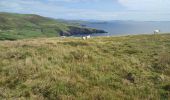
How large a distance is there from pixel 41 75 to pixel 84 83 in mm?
2270

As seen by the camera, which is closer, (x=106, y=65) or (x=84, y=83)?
(x=84, y=83)

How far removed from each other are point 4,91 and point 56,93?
6.73ft

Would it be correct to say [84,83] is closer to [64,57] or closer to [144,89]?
[144,89]

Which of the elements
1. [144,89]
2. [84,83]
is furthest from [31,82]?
[144,89]

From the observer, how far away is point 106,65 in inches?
569

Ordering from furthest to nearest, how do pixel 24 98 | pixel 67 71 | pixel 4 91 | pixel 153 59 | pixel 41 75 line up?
pixel 153 59
pixel 67 71
pixel 41 75
pixel 4 91
pixel 24 98

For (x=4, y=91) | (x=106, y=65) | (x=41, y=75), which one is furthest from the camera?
(x=106, y=65)

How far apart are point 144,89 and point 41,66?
5718 millimetres

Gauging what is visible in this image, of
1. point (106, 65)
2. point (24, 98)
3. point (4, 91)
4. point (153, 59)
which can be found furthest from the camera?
point (153, 59)

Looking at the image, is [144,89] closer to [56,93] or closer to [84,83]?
[84,83]

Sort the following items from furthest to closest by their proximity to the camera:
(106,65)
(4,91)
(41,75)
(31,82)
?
(106,65), (41,75), (31,82), (4,91)

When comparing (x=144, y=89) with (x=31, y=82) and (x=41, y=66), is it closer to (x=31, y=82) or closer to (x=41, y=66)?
(x=31, y=82)

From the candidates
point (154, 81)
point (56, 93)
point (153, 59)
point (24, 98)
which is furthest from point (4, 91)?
point (153, 59)

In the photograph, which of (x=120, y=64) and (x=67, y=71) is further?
(x=120, y=64)
